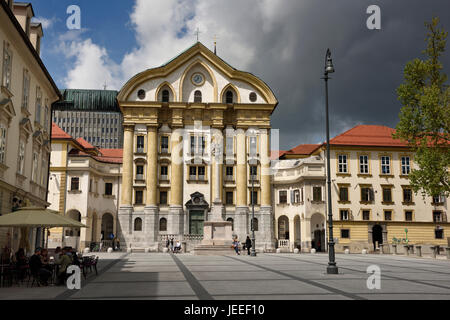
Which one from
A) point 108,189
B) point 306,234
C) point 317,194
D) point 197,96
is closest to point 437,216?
point 317,194

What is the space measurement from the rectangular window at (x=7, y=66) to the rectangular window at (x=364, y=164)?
146ft

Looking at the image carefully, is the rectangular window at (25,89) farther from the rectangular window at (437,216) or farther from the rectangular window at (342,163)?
the rectangular window at (437,216)

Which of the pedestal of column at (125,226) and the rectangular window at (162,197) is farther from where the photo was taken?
the rectangular window at (162,197)

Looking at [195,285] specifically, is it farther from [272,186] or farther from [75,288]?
[272,186]

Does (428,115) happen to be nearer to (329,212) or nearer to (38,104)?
(329,212)

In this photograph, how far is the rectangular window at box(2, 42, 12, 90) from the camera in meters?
22.0

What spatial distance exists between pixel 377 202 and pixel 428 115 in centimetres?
2427

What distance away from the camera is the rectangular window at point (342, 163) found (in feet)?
190

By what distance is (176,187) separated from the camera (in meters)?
59.0

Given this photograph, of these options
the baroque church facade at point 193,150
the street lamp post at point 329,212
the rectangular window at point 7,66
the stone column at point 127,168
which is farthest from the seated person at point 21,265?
the stone column at point 127,168

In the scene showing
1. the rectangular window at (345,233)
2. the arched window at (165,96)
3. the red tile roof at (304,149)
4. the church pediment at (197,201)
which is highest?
the arched window at (165,96)

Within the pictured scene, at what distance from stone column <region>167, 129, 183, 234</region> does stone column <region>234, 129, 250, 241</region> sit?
7.04 metres

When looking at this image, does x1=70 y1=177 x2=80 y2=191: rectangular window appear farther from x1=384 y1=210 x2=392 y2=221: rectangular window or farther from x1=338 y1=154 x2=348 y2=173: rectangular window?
x1=384 y1=210 x2=392 y2=221: rectangular window
